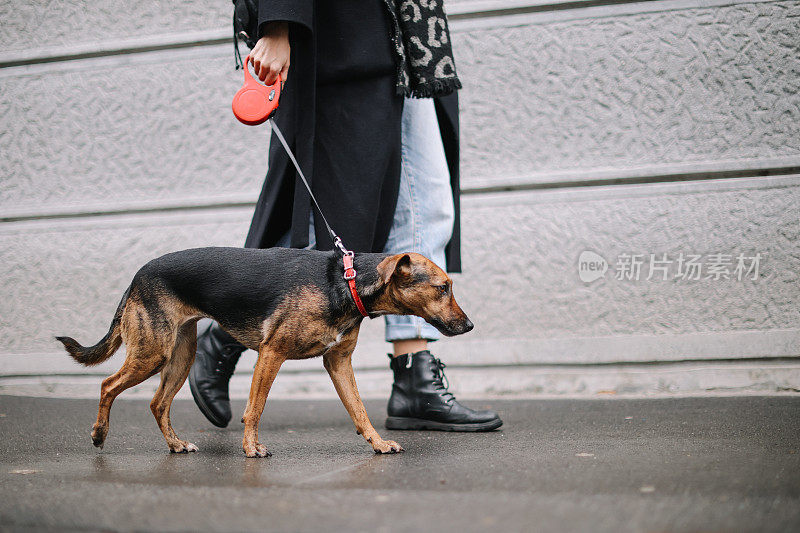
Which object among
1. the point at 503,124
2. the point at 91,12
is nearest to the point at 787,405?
the point at 503,124

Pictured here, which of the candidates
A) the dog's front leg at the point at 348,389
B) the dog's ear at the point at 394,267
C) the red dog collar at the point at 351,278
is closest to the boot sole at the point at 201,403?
the dog's front leg at the point at 348,389

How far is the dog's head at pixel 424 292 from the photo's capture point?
281 centimetres

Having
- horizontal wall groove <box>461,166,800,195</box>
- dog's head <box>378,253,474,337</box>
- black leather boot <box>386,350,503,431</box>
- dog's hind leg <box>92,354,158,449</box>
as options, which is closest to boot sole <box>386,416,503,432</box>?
black leather boot <box>386,350,503,431</box>

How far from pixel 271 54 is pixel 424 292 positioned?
3.59 feet

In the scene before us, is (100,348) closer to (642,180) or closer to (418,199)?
(418,199)

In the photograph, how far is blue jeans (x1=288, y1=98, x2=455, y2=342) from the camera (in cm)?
348

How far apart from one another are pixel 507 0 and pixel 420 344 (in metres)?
2.49

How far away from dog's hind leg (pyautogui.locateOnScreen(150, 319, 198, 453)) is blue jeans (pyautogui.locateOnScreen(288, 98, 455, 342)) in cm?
87

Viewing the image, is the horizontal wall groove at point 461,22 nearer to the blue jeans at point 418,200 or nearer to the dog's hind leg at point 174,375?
the blue jeans at point 418,200

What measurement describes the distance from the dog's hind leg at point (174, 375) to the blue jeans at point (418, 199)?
0.87m

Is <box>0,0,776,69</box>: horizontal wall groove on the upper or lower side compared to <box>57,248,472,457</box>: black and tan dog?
upper

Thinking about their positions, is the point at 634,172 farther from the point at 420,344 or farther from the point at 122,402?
the point at 122,402

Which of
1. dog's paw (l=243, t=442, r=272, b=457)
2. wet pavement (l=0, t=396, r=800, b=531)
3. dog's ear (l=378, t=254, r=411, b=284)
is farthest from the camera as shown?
dog's paw (l=243, t=442, r=272, b=457)

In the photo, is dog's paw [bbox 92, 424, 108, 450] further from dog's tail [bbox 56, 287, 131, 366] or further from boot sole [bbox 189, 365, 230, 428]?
boot sole [bbox 189, 365, 230, 428]
